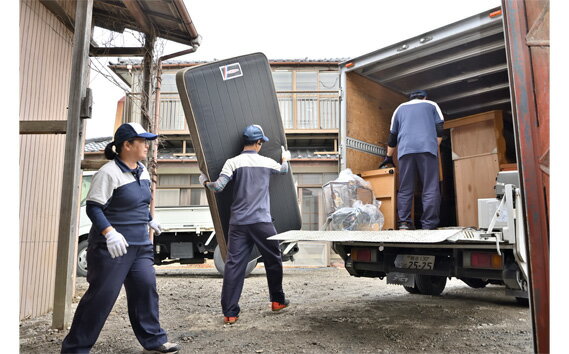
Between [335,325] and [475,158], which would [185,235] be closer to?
[335,325]

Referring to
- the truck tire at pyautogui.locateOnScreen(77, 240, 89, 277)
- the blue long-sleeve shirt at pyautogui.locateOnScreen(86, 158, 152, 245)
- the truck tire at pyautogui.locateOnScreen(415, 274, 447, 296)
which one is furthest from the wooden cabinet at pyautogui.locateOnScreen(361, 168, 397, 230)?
the truck tire at pyautogui.locateOnScreen(77, 240, 89, 277)

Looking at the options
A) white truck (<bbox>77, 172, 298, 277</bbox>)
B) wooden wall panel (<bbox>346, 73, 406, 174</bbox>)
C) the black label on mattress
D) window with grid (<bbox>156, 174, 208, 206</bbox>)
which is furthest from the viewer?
window with grid (<bbox>156, 174, 208, 206</bbox>)

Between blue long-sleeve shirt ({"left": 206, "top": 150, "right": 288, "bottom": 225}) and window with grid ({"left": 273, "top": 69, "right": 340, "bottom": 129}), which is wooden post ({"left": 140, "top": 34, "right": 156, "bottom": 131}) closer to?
blue long-sleeve shirt ({"left": 206, "top": 150, "right": 288, "bottom": 225})

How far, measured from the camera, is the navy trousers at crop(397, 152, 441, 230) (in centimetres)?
452

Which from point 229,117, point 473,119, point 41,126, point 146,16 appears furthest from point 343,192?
point 146,16

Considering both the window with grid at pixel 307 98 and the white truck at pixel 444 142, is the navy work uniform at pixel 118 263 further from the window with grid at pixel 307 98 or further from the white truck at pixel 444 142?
the window with grid at pixel 307 98

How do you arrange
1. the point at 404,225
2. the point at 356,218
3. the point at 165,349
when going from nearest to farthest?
1. the point at 165,349
2. the point at 356,218
3. the point at 404,225

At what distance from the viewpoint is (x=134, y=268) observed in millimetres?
3062

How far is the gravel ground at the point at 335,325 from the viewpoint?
3475 mm

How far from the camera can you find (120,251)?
278 centimetres

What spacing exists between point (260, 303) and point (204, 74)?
276 centimetres

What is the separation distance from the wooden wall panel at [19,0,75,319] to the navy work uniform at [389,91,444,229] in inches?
139

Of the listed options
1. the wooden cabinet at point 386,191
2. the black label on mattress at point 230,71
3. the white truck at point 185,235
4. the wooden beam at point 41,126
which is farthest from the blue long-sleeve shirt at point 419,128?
the white truck at point 185,235

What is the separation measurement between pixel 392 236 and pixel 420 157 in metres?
1.46
